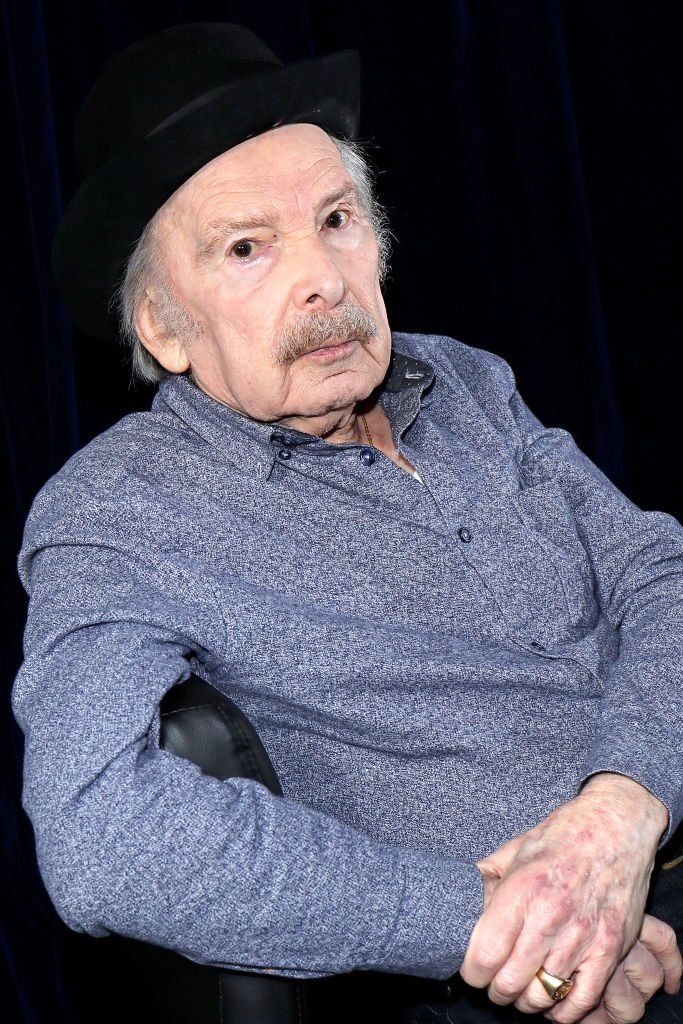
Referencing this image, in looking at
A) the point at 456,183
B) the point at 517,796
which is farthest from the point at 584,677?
the point at 456,183

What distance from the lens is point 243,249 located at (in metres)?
1.54

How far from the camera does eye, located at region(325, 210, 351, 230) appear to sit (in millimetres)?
1606

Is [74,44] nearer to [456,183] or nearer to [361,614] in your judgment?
[456,183]

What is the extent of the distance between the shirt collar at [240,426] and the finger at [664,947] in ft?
2.27

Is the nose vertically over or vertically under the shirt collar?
over

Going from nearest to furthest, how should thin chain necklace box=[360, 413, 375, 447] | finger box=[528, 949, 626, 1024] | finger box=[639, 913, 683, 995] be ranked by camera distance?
finger box=[528, 949, 626, 1024] → finger box=[639, 913, 683, 995] → thin chain necklace box=[360, 413, 375, 447]

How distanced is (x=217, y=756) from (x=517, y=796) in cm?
41

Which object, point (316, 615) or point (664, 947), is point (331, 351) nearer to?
point (316, 615)

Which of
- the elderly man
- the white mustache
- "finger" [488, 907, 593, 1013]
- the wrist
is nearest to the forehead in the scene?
the elderly man

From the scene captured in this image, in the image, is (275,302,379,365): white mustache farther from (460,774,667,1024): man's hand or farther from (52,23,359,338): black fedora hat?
(460,774,667,1024): man's hand

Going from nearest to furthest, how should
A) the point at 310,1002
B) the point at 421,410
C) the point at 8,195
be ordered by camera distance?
the point at 310,1002
the point at 421,410
the point at 8,195

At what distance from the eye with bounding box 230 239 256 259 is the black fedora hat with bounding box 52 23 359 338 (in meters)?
0.11

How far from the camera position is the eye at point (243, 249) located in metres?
1.53

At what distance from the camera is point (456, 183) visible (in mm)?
2266
